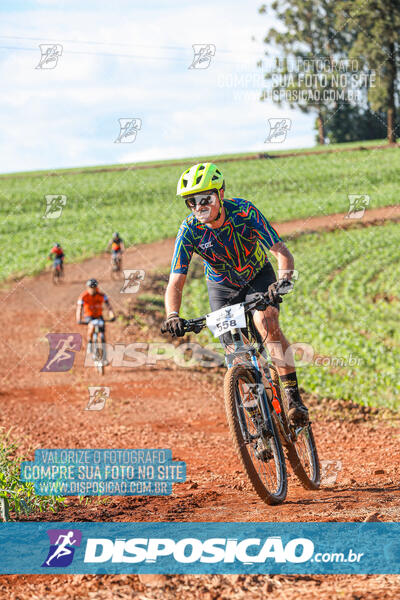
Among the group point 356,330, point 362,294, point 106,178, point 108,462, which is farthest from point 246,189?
point 108,462

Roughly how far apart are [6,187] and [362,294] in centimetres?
4770

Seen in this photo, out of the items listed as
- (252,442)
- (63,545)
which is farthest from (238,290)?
(63,545)

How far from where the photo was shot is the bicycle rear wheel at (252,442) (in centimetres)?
476

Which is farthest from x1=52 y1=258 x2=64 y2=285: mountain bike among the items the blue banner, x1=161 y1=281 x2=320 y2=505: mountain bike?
the blue banner

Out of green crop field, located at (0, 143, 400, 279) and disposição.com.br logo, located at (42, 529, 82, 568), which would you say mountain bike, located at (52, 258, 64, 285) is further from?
disposição.com.br logo, located at (42, 529, 82, 568)

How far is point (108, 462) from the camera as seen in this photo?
7.90 meters

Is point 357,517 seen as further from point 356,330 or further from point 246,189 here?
point 246,189

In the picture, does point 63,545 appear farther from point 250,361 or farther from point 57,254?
point 57,254

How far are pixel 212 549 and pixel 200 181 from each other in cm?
282

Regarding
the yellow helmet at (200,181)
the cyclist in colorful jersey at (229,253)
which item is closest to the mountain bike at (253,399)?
the cyclist in colorful jersey at (229,253)

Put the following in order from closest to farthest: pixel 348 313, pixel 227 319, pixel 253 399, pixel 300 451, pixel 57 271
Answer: pixel 227 319 < pixel 253 399 < pixel 300 451 < pixel 348 313 < pixel 57 271

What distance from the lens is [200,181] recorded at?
205 inches

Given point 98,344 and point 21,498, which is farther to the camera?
point 98,344

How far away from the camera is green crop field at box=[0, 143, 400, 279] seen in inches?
1382
